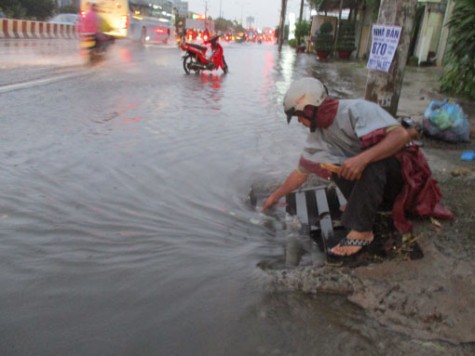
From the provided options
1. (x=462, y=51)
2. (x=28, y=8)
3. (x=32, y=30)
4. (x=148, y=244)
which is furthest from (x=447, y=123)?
(x=28, y=8)

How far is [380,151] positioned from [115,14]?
23.2m

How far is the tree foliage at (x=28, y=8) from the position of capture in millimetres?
35625

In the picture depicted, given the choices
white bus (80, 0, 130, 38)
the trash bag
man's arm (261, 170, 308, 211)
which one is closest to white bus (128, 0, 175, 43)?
white bus (80, 0, 130, 38)

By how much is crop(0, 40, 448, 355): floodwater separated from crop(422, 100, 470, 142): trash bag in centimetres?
164

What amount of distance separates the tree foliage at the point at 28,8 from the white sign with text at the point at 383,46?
36.6 m

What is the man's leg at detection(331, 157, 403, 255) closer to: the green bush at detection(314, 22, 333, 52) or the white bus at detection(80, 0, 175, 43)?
the white bus at detection(80, 0, 175, 43)

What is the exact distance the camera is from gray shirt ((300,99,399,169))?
8.78 feet

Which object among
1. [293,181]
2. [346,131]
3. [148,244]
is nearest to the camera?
[346,131]

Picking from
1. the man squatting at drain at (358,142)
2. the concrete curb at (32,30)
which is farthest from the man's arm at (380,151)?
the concrete curb at (32,30)

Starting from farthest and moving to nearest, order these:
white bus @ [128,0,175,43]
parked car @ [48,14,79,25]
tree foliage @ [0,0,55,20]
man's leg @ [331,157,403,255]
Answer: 1. tree foliage @ [0,0,55,20]
2. parked car @ [48,14,79,25]
3. white bus @ [128,0,175,43]
4. man's leg @ [331,157,403,255]

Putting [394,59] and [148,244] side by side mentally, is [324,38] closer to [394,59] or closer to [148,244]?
[394,59]

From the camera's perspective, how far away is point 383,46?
4902mm

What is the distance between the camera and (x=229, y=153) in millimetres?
5492

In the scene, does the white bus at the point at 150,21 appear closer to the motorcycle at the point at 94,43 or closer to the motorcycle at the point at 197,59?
the motorcycle at the point at 94,43
